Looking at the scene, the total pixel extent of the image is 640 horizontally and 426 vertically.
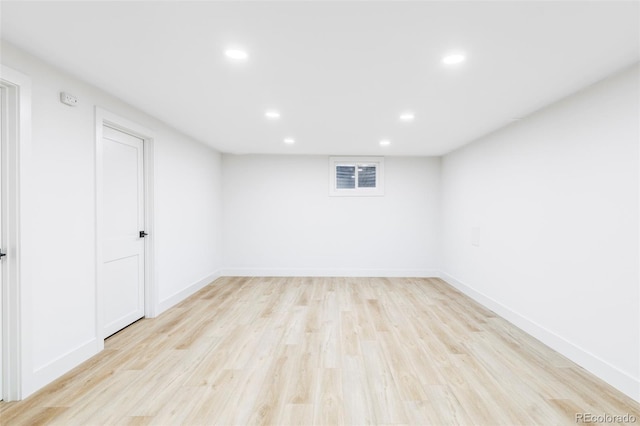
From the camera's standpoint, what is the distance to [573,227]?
2.64 m

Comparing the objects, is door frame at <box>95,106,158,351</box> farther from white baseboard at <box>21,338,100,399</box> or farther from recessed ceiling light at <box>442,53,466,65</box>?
recessed ceiling light at <box>442,53,466,65</box>

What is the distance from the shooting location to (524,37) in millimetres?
1794

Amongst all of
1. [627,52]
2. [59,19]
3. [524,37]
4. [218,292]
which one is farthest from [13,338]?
[627,52]

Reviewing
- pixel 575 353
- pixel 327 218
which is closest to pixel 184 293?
pixel 327 218

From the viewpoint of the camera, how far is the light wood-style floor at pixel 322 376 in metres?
1.90

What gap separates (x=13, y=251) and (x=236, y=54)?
2.01 metres

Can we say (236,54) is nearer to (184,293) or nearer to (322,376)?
(322,376)

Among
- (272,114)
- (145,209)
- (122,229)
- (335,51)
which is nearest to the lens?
(335,51)

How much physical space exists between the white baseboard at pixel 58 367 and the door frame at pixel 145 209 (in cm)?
11

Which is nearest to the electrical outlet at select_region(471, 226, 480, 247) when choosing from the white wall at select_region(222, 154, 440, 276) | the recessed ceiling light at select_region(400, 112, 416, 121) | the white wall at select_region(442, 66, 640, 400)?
the white wall at select_region(442, 66, 640, 400)

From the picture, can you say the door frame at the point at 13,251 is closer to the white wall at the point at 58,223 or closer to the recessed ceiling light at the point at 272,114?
the white wall at the point at 58,223

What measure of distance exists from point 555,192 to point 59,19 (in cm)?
403

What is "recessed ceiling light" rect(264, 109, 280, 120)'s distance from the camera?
10.6 ft

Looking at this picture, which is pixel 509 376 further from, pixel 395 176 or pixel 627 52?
pixel 395 176
